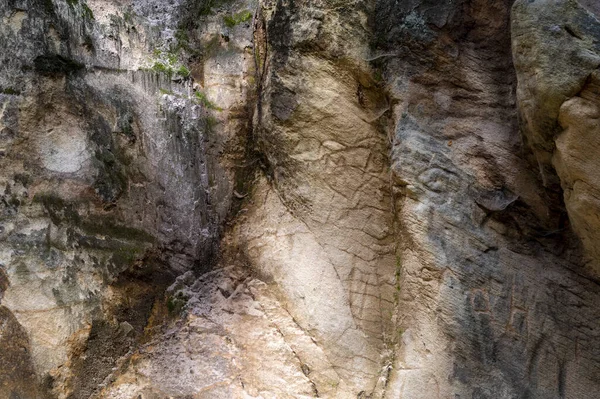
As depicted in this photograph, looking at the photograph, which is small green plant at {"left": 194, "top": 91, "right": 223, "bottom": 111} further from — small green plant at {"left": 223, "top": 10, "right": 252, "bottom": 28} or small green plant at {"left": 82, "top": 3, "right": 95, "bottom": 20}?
small green plant at {"left": 82, "top": 3, "right": 95, "bottom": 20}

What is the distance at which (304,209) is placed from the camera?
2379mm

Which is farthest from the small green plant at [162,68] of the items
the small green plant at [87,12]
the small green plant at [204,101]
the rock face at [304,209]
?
the small green plant at [87,12]

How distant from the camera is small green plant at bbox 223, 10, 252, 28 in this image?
263 centimetres

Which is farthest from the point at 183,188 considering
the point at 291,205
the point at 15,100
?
the point at 15,100

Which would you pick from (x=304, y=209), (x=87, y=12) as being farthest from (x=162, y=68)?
(x=304, y=209)

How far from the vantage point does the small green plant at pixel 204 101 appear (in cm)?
255

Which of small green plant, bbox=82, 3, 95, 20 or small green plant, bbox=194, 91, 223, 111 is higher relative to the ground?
small green plant, bbox=82, 3, 95, 20

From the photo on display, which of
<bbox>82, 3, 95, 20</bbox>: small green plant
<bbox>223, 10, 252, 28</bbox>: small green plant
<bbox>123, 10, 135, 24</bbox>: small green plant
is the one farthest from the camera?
<bbox>223, 10, 252, 28</bbox>: small green plant

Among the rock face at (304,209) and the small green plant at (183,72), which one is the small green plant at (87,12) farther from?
the small green plant at (183,72)

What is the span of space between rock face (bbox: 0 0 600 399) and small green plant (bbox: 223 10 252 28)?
0.35 ft

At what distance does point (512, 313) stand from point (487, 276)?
0.15 m

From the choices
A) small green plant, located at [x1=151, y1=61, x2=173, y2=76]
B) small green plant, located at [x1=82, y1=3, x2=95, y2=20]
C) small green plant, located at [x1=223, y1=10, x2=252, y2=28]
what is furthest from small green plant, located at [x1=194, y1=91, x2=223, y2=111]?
small green plant, located at [x1=82, y1=3, x2=95, y2=20]

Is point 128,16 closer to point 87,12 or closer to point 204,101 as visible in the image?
point 87,12

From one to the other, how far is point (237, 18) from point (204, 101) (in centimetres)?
40
